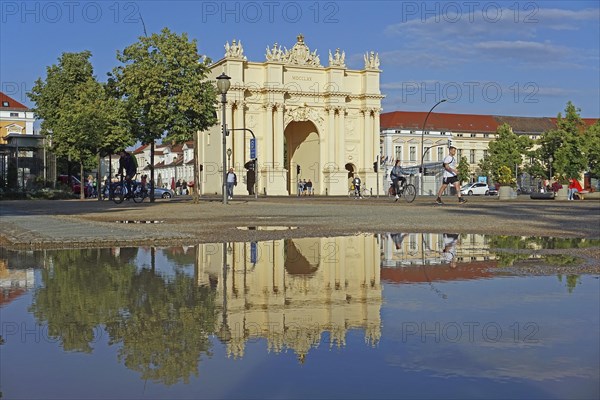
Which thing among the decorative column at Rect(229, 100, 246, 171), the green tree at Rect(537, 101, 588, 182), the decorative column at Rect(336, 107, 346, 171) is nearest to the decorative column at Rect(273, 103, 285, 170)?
the decorative column at Rect(229, 100, 246, 171)

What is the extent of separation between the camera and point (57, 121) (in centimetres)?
4959

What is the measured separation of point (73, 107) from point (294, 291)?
44.3 metres

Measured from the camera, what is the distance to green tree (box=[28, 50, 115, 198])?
140 feet

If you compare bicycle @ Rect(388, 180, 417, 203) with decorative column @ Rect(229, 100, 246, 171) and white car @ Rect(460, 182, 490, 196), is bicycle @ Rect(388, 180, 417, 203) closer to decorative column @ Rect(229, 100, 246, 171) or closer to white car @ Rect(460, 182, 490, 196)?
decorative column @ Rect(229, 100, 246, 171)

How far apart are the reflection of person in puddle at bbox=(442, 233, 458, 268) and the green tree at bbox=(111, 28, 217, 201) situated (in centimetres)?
2205

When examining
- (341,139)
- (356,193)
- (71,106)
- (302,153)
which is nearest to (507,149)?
(302,153)

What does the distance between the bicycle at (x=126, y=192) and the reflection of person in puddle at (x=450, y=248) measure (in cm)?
2306

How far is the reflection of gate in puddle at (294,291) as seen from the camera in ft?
14.9

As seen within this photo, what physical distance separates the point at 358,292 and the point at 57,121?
47.1 m

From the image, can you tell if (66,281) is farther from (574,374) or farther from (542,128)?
(542,128)

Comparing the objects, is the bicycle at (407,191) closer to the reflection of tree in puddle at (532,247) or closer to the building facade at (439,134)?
the reflection of tree in puddle at (532,247)

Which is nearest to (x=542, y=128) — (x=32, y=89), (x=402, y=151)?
(x=402, y=151)

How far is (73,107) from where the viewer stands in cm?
4747

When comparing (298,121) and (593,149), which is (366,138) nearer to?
(298,121)
